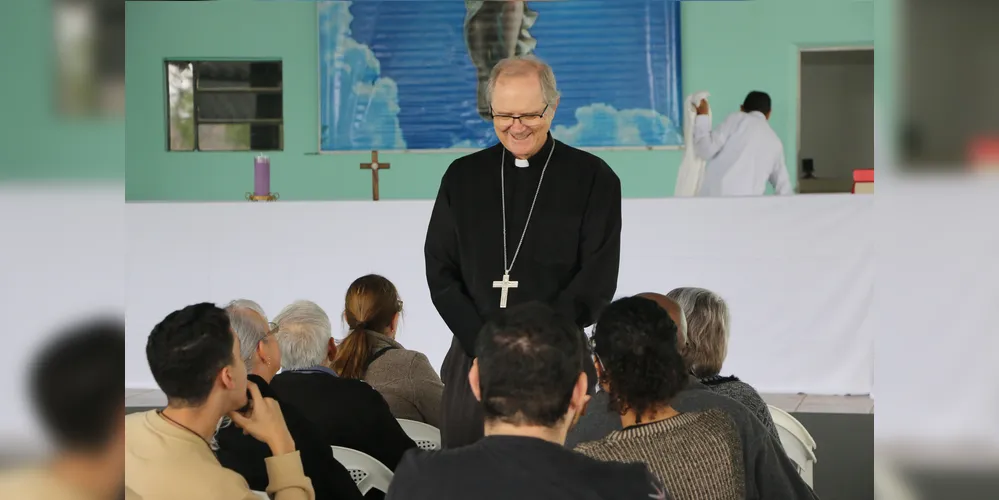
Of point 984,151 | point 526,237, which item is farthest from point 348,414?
point 984,151

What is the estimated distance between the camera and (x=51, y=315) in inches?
29.4

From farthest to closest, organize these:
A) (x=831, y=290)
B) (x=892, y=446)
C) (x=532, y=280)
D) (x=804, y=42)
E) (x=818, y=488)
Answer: (x=804, y=42), (x=831, y=290), (x=818, y=488), (x=532, y=280), (x=892, y=446)

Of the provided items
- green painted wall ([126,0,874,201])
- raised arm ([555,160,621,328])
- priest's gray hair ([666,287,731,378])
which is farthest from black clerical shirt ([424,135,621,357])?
green painted wall ([126,0,874,201])

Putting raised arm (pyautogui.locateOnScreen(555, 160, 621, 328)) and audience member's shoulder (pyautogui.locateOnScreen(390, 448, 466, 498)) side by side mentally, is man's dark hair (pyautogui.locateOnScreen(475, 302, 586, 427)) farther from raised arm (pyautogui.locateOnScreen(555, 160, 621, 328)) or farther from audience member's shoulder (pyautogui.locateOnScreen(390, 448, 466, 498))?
raised arm (pyautogui.locateOnScreen(555, 160, 621, 328))

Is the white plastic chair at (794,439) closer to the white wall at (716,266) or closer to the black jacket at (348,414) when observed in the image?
the black jacket at (348,414)

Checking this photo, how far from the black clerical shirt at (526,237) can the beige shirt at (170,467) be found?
75 cm

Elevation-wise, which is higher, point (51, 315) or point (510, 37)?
point (510, 37)

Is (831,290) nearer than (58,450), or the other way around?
(58,450)

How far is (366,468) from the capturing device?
2.53 m

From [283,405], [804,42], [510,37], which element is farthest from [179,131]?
[283,405]

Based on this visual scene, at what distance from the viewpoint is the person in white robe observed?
6.98 metres

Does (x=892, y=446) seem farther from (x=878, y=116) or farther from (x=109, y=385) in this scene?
(x=109, y=385)

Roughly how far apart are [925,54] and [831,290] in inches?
175

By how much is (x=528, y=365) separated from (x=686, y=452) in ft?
1.44
